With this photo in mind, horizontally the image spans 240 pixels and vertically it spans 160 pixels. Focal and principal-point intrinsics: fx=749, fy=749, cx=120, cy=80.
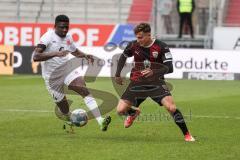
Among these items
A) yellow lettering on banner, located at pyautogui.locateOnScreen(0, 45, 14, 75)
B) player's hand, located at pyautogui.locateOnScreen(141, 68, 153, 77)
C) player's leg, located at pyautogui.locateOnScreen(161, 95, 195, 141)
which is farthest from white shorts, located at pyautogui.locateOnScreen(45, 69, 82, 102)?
yellow lettering on banner, located at pyautogui.locateOnScreen(0, 45, 14, 75)

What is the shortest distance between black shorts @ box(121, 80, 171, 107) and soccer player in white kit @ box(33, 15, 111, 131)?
57 cm

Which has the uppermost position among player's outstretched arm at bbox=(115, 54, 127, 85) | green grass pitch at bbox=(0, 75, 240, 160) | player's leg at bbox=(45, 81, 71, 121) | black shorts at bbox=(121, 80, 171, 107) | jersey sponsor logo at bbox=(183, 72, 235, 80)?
player's outstretched arm at bbox=(115, 54, 127, 85)

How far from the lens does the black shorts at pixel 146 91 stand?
13.1 metres

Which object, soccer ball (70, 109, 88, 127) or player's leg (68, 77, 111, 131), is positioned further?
player's leg (68, 77, 111, 131)

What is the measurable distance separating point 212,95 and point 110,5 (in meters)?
15.3

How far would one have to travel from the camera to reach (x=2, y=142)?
12516 mm

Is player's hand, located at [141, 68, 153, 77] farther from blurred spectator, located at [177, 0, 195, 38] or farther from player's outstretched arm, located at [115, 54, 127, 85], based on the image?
blurred spectator, located at [177, 0, 195, 38]

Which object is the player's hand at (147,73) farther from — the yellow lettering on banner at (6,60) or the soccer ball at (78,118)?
the yellow lettering on banner at (6,60)

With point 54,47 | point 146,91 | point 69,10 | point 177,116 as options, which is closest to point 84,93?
point 54,47

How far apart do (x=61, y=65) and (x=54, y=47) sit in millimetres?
542

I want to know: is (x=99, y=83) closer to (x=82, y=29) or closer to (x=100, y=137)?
(x=82, y=29)

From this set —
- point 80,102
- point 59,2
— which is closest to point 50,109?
point 80,102

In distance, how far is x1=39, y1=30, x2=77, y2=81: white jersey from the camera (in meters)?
13.9

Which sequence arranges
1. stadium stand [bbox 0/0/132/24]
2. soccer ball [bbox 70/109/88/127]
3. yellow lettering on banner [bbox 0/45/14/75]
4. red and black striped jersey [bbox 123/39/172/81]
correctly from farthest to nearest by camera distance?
stadium stand [bbox 0/0/132/24] → yellow lettering on banner [bbox 0/45/14/75] → soccer ball [bbox 70/109/88/127] → red and black striped jersey [bbox 123/39/172/81]
